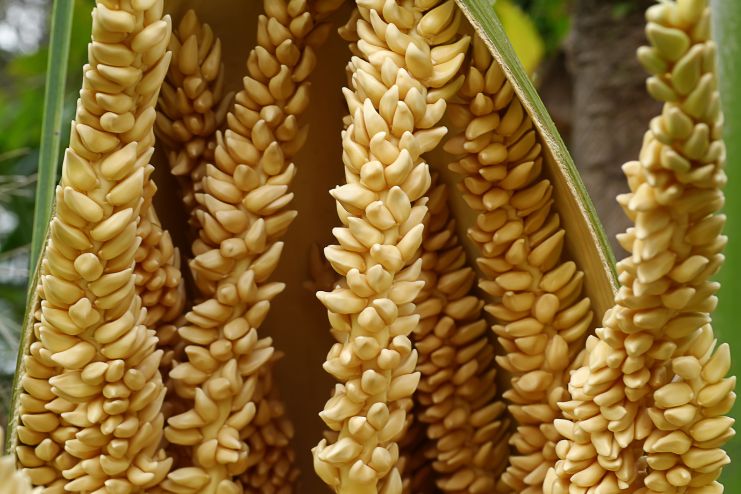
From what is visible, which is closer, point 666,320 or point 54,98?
point 666,320

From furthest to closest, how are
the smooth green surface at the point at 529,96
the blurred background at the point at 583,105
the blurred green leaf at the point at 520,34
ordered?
1. the blurred green leaf at the point at 520,34
2. the blurred background at the point at 583,105
3. the smooth green surface at the point at 529,96

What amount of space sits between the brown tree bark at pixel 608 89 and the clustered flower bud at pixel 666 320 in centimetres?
92

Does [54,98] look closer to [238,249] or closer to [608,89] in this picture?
[238,249]

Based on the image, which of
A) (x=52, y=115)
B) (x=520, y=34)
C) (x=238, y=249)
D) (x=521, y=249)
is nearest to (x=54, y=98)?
(x=52, y=115)

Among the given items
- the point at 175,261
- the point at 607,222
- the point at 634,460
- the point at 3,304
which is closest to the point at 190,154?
the point at 175,261

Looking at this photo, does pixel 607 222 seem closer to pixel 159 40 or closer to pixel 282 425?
pixel 282 425

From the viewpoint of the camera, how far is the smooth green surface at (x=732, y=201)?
45 centimetres

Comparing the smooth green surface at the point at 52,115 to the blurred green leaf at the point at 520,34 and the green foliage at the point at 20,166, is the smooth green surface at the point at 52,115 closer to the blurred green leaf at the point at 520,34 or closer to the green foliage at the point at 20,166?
the green foliage at the point at 20,166

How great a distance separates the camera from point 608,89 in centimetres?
128

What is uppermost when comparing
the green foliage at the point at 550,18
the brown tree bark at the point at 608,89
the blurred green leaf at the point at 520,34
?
the blurred green leaf at the point at 520,34

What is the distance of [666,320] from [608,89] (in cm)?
100

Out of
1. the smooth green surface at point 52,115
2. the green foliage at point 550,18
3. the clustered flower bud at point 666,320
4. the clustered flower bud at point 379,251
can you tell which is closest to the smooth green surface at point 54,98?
the smooth green surface at point 52,115

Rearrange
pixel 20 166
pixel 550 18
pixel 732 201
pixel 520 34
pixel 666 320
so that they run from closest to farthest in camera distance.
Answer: pixel 666 320 → pixel 732 201 → pixel 20 166 → pixel 520 34 → pixel 550 18

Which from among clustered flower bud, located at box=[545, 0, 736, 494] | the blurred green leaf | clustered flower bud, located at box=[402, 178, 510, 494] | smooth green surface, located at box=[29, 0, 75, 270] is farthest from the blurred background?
Answer: clustered flower bud, located at box=[545, 0, 736, 494]
